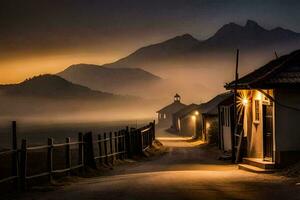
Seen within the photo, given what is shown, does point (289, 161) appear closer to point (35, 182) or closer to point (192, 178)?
point (192, 178)

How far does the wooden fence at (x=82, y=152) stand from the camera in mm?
19641

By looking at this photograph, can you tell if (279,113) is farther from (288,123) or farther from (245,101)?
(245,101)

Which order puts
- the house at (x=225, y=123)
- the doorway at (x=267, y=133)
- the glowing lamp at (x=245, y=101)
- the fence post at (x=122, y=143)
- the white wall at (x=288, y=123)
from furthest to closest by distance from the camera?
A: the house at (x=225, y=123) < the fence post at (x=122, y=143) < the glowing lamp at (x=245, y=101) < the doorway at (x=267, y=133) < the white wall at (x=288, y=123)

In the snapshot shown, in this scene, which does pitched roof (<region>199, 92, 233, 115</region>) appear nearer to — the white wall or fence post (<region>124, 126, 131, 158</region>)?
fence post (<region>124, 126, 131, 158</region>)

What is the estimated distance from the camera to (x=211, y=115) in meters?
61.7

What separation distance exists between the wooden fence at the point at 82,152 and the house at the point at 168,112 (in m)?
85.7

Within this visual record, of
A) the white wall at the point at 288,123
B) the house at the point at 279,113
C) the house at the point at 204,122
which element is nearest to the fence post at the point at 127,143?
the house at the point at 279,113

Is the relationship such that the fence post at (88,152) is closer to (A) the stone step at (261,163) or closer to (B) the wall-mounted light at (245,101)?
(A) the stone step at (261,163)

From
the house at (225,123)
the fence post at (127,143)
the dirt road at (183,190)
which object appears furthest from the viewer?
the house at (225,123)

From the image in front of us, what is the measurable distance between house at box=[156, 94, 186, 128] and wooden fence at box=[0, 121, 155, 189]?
3375 inches

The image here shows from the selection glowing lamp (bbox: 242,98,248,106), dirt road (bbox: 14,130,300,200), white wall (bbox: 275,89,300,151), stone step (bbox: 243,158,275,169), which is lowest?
dirt road (bbox: 14,130,300,200)

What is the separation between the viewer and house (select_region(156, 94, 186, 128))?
136 metres

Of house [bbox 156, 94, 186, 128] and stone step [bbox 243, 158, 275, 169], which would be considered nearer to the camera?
stone step [bbox 243, 158, 275, 169]

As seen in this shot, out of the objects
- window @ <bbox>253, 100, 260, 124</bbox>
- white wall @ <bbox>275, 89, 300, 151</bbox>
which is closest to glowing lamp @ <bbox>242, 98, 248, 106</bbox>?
window @ <bbox>253, 100, 260, 124</bbox>
